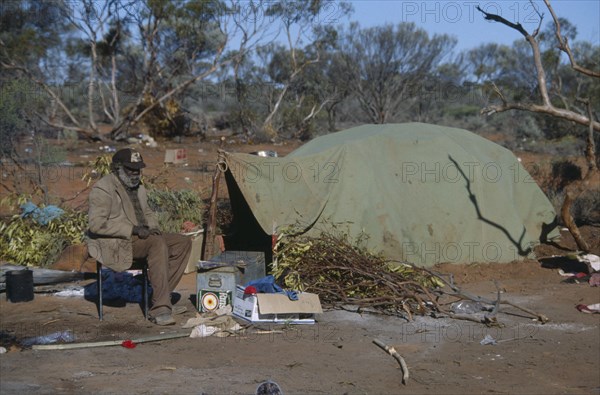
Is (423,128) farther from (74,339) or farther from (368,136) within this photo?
(74,339)

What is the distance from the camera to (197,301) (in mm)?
7926

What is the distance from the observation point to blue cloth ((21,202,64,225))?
11.0 metres

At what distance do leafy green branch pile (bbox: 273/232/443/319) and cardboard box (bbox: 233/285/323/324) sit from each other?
58 cm

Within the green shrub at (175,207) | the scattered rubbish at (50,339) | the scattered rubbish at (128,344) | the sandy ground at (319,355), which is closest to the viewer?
the sandy ground at (319,355)

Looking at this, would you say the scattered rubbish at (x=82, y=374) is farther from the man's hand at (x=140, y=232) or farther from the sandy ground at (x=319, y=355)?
the man's hand at (x=140, y=232)

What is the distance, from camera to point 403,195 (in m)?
10.0

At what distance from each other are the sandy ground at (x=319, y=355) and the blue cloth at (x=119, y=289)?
0.23 metres

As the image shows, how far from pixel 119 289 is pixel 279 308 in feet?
7.61

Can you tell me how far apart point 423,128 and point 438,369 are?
216 inches

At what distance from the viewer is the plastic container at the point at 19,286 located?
843 centimetres

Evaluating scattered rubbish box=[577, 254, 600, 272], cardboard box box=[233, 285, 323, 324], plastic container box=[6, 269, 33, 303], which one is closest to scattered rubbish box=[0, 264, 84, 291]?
plastic container box=[6, 269, 33, 303]

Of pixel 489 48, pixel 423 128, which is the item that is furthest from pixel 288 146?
pixel 489 48

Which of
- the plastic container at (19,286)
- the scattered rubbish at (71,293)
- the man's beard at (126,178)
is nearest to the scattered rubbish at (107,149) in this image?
the scattered rubbish at (71,293)

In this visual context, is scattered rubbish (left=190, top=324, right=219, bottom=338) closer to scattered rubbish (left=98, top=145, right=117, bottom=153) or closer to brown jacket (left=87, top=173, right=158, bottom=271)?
brown jacket (left=87, top=173, right=158, bottom=271)
